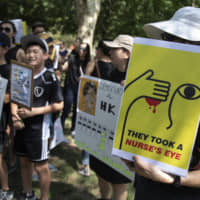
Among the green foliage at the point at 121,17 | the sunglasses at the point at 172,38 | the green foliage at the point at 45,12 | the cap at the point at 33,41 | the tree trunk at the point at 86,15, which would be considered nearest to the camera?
the sunglasses at the point at 172,38

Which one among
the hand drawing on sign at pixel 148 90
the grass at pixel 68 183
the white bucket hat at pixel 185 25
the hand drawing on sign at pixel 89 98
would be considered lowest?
the grass at pixel 68 183

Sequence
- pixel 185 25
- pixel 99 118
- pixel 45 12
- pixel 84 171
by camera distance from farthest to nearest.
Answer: pixel 45 12 → pixel 84 171 → pixel 99 118 → pixel 185 25

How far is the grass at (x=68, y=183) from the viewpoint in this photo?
9.91 feet

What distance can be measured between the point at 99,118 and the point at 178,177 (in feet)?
3.82

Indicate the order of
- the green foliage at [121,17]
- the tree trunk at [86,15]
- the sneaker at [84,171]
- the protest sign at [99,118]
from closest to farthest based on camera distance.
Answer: the protest sign at [99,118]
the sneaker at [84,171]
the tree trunk at [86,15]
the green foliage at [121,17]

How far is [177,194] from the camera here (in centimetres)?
123

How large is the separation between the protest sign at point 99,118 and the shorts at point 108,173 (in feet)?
0.45

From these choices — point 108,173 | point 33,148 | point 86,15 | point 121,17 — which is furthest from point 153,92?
point 121,17

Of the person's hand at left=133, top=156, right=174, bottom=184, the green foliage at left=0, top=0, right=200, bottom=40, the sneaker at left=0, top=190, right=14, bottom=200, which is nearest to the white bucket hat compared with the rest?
the person's hand at left=133, top=156, right=174, bottom=184

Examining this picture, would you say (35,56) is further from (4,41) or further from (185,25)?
(185,25)

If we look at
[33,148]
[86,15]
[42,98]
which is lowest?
[33,148]

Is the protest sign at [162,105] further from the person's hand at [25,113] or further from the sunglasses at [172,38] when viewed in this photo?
the person's hand at [25,113]

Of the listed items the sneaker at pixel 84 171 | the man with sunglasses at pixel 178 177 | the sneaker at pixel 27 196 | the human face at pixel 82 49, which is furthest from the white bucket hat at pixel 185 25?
the human face at pixel 82 49

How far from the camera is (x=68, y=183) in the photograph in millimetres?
3254
